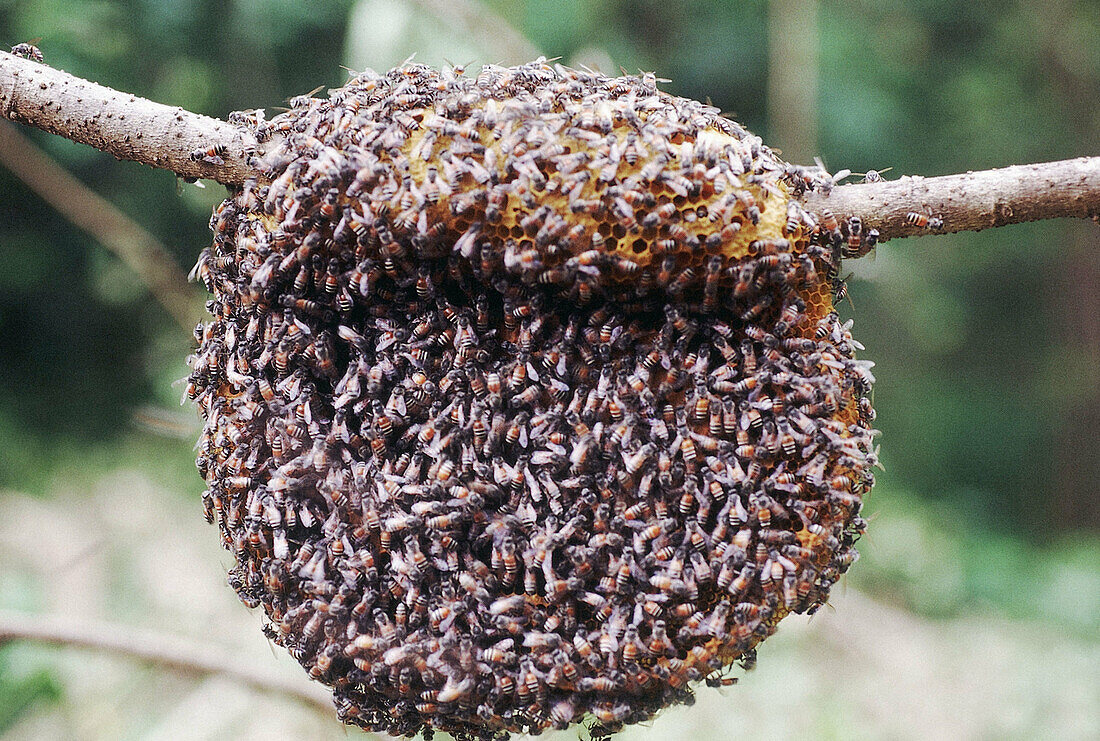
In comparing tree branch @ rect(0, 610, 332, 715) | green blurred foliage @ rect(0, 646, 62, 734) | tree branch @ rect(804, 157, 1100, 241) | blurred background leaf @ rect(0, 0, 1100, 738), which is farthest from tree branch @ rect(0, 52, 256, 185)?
green blurred foliage @ rect(0, 646, 62, 734)

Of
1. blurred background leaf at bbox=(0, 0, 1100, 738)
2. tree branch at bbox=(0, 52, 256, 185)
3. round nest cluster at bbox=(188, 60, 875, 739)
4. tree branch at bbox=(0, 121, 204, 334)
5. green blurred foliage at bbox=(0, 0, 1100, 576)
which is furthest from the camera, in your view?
green blurred foliage at bbox=(0, 0, 1100, 576)

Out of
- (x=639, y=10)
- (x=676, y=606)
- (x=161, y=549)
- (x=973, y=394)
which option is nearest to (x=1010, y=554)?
(x=973, y=394)

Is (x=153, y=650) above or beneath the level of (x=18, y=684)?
above

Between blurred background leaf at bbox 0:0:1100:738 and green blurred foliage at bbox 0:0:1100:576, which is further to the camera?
green blurred foliage at bbox 0:0:1100:576

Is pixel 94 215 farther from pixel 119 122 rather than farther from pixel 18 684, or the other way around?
pixel 119 122

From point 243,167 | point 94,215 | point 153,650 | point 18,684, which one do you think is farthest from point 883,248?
point 18,684

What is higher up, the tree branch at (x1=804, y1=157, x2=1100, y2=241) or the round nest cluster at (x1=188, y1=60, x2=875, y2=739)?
the tree branch at (x1=804, y1=157, x2=1100, y2=241)

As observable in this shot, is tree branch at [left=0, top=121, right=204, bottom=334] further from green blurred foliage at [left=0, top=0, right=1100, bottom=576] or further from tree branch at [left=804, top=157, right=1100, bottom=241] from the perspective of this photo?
tree branch at [left=804, top=157, right=1100, bottom=241]
